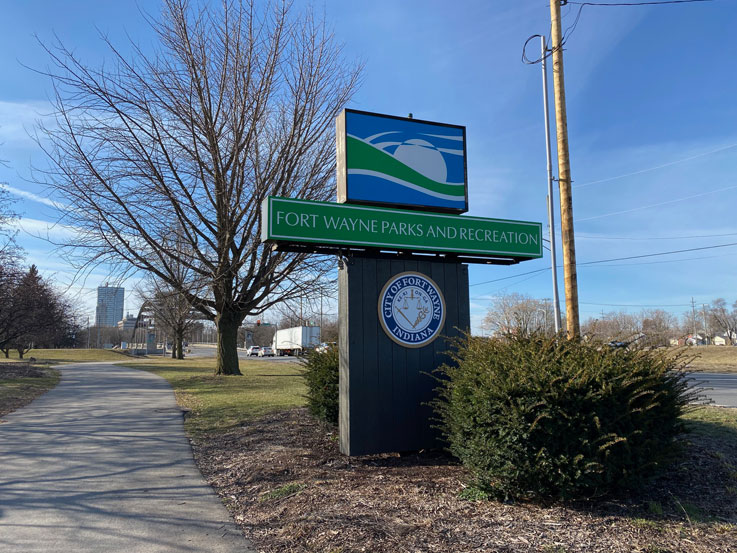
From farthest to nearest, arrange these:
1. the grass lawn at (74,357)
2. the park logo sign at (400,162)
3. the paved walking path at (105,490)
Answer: the grass lawn at (74,357), the park logo sign at (400,162), the paved walking path at (105,490)

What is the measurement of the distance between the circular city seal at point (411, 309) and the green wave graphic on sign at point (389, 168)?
1356mm

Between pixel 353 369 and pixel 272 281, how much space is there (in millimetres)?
14143

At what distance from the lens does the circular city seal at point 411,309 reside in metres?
6.88

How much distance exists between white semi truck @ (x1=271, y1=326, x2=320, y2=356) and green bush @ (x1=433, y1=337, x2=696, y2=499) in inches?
1879

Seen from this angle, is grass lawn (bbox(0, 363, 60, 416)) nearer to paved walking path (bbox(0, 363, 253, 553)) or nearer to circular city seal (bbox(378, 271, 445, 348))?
paved walking path (bbox(0, 363, 253, 553))

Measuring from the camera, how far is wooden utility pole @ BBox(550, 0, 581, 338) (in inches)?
389

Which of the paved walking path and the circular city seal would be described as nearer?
the paved walking path

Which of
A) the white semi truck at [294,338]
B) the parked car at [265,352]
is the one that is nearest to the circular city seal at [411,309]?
the white semi truck at [294,338]

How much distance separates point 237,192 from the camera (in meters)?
18.1

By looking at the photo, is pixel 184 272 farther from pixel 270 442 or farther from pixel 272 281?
pixel 270 442

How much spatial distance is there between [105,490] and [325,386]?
127 inches

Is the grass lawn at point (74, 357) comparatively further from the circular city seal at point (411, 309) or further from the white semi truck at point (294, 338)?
the circular city seal at point (411, 309)

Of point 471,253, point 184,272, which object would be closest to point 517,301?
point 184,272

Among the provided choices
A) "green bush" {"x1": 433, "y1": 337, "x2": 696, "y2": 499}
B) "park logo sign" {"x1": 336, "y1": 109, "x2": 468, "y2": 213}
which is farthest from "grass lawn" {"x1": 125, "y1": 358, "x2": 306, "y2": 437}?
"green bush" {"x1": 433, "y1": 337, "x2": 696, "y2": 499}
